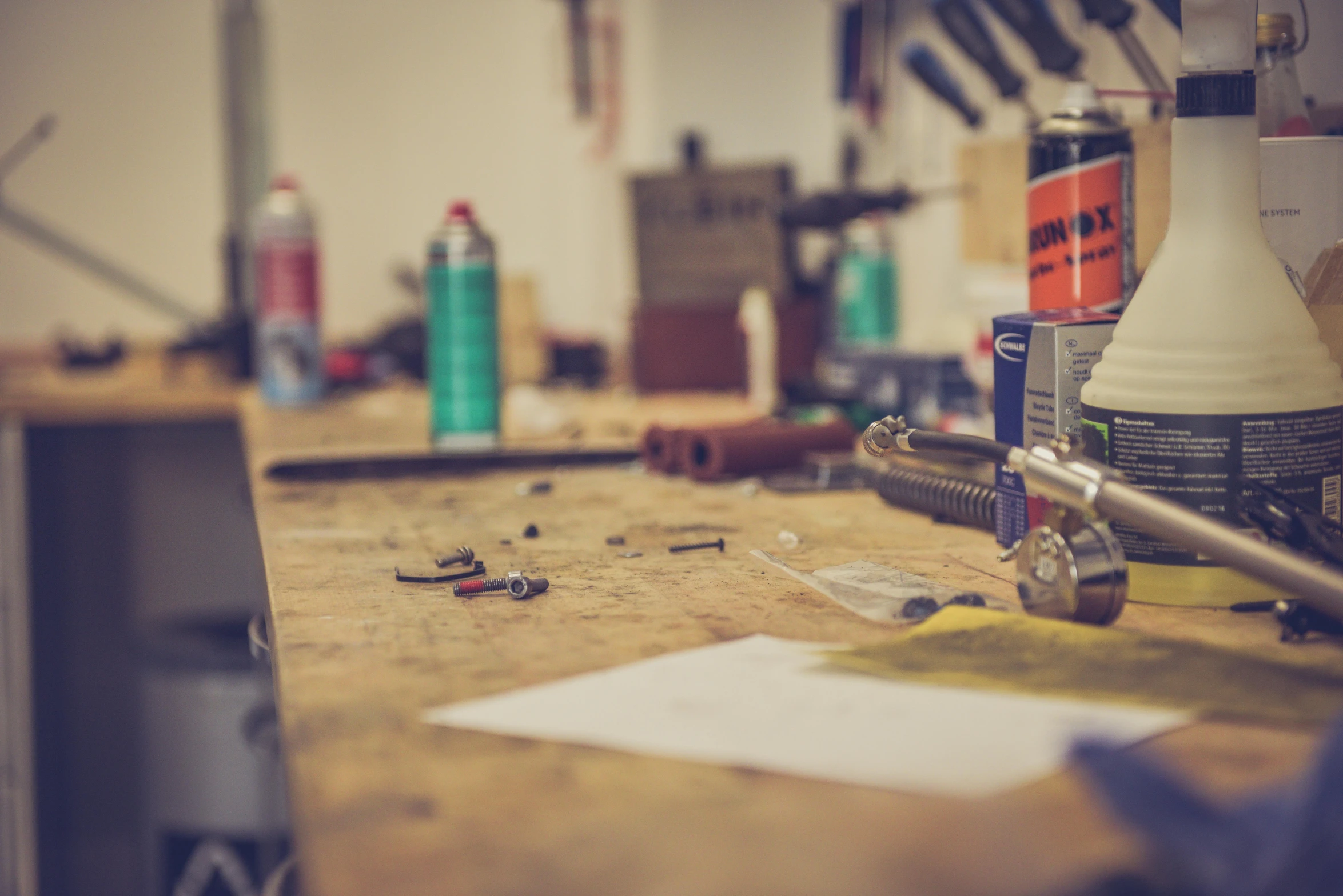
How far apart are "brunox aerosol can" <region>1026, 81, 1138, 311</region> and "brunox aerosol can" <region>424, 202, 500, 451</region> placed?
651 mm

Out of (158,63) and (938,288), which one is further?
(158,63)

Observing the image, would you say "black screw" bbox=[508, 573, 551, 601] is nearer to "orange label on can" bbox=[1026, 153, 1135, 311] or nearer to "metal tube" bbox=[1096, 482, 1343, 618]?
"metal tube" bbox=[1096, 482, 1343, 618]

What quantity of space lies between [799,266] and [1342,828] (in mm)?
2048

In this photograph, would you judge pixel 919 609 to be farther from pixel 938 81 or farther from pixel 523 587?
pixel 938 81

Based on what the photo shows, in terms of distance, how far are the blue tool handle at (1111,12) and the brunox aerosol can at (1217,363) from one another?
0.50 metres

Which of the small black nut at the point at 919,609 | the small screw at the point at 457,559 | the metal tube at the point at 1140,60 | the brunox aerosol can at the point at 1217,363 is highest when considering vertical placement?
the metal tube at the point at 1140,60

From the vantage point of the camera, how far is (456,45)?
2.96 metres

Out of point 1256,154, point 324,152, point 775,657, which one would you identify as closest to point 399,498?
point 775,657

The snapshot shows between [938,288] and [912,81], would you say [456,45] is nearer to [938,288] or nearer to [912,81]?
[912,81]

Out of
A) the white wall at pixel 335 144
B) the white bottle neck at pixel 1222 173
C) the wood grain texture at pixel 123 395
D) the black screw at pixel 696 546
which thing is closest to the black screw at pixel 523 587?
the black screw at pixel 696 546

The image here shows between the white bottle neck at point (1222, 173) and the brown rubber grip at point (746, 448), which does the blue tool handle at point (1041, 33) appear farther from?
the white bottle neck at point (1222, 173)

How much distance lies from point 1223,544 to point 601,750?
1.00 feet

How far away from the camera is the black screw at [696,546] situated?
3.02 ft

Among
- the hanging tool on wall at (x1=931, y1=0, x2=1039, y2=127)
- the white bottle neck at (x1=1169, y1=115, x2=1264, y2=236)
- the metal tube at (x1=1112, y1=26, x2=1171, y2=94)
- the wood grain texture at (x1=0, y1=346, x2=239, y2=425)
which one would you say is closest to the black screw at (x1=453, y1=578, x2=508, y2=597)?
the white bottle neck at (x1=1169, y1=115, x2=1264, y2=236)
